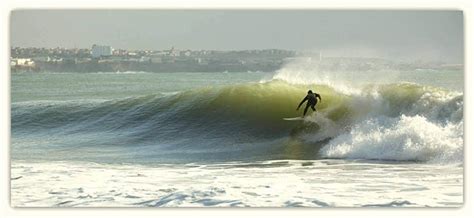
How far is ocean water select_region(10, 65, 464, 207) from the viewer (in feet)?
21.7

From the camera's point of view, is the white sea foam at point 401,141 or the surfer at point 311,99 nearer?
the white sea foam at point 401,141

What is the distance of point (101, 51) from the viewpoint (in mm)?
6906

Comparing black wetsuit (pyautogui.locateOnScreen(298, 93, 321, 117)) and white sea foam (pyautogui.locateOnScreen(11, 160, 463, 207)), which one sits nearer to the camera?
white sea foam (pyautogui.locateOnScreen(11, 160, 463, 207))

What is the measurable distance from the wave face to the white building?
14.2 inches

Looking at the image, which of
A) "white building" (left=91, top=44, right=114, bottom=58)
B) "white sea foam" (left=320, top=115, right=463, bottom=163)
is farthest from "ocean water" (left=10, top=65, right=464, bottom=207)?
"white building" (left=91, top=44, right=114, bottom=58)

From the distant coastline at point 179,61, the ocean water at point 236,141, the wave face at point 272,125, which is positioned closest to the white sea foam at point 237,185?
the ocean water at point 236,141

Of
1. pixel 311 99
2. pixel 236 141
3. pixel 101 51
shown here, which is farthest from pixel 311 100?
pixel 101 51

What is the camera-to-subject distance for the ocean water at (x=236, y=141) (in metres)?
6.61

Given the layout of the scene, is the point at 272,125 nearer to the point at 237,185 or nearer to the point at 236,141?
the point at 236,141

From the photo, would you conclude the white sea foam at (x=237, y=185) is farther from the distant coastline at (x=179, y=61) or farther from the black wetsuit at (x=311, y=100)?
the distant coastline at (x=179, y=61)

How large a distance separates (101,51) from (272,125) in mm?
1398

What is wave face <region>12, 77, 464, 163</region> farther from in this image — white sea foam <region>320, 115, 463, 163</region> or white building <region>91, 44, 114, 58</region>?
white building <region>91, 44, 114, 58</region>

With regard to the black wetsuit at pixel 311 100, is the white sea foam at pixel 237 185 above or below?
below
